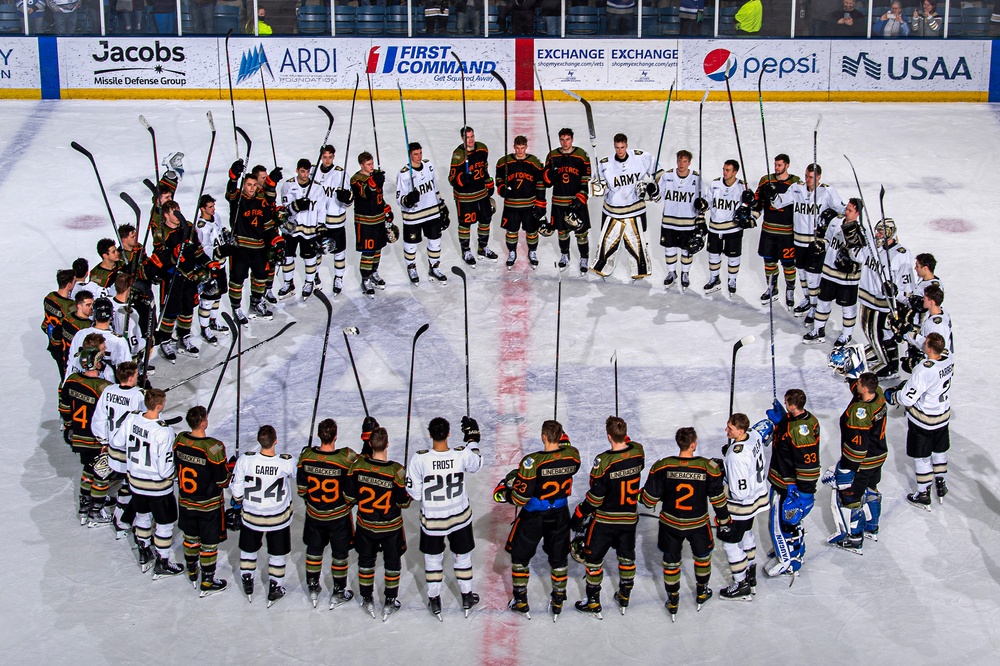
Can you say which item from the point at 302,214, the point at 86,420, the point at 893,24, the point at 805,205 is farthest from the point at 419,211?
the point at 893,24

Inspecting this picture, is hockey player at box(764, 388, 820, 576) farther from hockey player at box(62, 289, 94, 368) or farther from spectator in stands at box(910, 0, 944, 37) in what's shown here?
spectator in stands at box(910, 0, 944, 37)

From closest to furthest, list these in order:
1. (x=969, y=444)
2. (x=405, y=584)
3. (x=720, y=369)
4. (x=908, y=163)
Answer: (x=405, y=584) → (x=969, y=444) → (x=720, y=369) → (x=908, y=163)

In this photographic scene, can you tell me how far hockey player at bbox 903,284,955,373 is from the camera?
8312mm

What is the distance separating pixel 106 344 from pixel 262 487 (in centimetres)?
192

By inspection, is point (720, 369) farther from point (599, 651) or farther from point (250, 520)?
point (250, 520)

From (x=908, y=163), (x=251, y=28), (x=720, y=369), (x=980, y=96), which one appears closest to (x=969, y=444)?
(x=720, y=369)

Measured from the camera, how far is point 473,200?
11031 millimetres

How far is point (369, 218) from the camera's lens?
34.9 ft

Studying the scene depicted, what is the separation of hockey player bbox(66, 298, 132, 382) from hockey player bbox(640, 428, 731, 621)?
341cm

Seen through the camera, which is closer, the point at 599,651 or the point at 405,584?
the point at 599,651

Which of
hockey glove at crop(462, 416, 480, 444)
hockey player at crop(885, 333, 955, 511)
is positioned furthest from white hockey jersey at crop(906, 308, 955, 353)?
hockey glove at crop(462, 416, 480, 444)

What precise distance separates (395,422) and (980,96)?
968 cm

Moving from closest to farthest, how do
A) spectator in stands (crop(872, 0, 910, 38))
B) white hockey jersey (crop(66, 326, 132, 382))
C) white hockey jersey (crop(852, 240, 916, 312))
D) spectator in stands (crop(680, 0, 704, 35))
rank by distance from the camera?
white hockey jersey (crop(66, 326, 132, 382)) → white hockey jersey (crop(852, 240, 916, 312)) → spectator in stands (crop(872, 0, 910, 38)) → spectator in stands (crop(680, 0, 704, 35))

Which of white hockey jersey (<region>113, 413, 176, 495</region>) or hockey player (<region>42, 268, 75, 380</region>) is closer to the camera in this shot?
white hockey jersey (<region>113, 413, 176, 495</region>)
